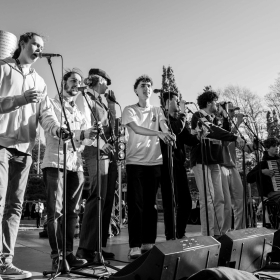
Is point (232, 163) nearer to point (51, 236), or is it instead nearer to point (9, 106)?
point (51, 236)

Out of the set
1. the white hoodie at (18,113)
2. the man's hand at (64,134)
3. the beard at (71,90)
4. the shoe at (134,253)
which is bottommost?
the shoe at (134,253)

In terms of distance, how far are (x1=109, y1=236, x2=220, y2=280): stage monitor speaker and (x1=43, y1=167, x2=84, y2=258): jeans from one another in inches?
44.6

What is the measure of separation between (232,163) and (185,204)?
1.03 metres

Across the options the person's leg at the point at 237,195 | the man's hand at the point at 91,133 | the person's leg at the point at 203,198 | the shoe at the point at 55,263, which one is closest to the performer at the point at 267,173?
the person's leg at the point at 237,195

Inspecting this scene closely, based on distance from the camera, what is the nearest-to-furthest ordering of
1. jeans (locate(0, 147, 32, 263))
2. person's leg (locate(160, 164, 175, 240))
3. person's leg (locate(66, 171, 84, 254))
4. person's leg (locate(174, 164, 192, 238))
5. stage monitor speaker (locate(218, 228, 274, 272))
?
stage monitor speaker (locate(218, 228, 274, 272)), jeans (locate(0, 147, 32, 263)), person's leg (locate(66, 171, 84, 254)), person's leg (locate(160, 164, 175, 240)), person's leg (locate(174, 164, 192, 238))

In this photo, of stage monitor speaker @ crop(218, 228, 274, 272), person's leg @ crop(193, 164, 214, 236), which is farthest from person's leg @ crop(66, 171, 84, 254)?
person's leg @ crop(193, 164, 214, 236)

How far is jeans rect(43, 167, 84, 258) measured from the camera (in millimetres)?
3176

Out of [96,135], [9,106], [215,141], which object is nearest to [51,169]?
[96,135]

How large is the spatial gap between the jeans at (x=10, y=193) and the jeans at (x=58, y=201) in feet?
0.94

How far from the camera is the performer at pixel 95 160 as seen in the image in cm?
356

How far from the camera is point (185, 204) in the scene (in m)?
4.54

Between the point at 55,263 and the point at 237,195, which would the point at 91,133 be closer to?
the point at 55,263

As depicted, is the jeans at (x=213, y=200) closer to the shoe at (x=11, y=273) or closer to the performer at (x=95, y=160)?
the performer at (x=95, y=160)

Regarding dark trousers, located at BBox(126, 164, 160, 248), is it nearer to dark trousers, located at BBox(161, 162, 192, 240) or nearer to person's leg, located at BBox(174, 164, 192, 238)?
dark trousers, located at BBox(161, 162, 192, 240)
